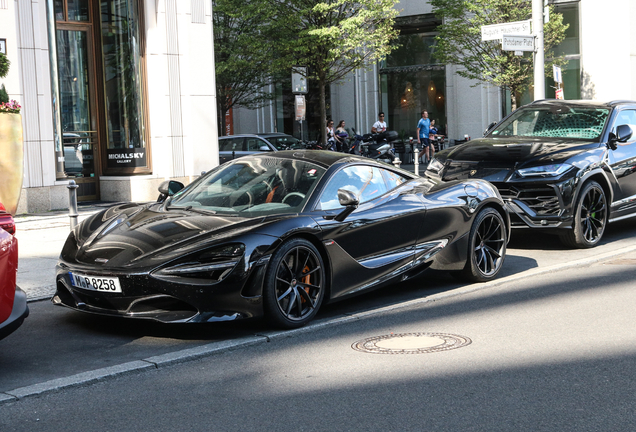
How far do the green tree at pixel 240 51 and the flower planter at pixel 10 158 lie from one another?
1551cm

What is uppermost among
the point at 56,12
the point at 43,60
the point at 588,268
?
the point at 56,12

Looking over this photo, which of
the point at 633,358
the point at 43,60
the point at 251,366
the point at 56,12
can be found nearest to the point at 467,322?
the point at 633,358

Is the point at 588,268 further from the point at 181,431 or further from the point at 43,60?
the point at 43,60

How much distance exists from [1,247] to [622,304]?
4847mm

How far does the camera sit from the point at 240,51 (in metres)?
30.5

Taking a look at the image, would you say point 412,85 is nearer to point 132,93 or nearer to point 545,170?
point 132,93

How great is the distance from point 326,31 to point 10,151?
48.2 ft

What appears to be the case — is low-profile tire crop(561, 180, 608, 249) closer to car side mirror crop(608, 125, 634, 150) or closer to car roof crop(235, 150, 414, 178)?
car side mirror crop(608, 125, 634, 150)

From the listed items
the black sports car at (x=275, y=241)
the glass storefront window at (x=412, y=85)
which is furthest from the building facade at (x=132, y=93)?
the glass storefront window at (x=412, y=85)

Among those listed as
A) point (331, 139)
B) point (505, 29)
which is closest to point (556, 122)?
point (505, 29)

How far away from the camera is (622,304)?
22.3ft

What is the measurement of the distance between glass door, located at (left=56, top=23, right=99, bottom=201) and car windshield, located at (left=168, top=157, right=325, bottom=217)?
10.0m

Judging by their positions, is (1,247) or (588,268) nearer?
(1,247)

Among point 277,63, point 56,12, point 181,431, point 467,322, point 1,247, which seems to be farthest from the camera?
point 277,63
